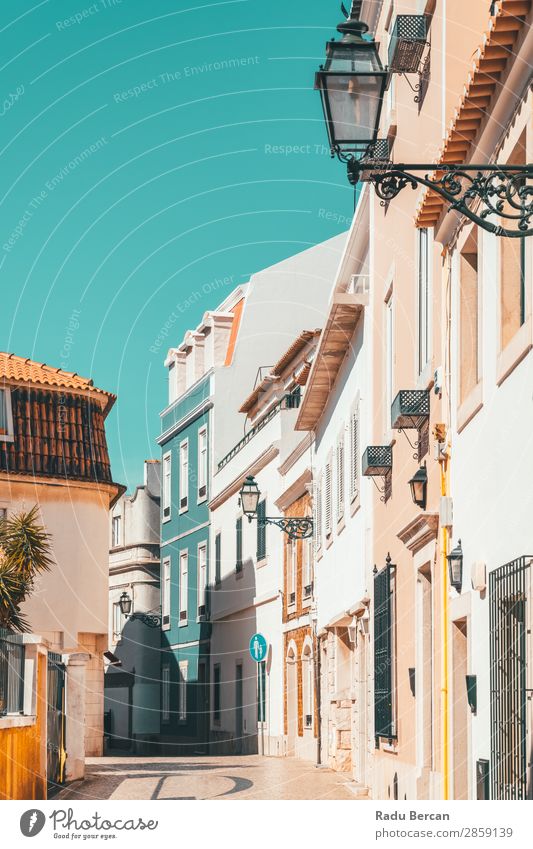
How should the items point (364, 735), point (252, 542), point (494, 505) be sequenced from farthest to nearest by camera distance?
1. point (252, 542)
2. point (364, 735)
3. point (494, 505)

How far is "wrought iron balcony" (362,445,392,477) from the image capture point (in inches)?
649

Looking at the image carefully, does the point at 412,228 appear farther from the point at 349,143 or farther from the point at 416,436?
the point at 349,143

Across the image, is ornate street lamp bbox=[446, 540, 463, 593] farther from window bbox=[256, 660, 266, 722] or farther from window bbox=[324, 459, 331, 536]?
window bbox=[256, 660, 266, 722]

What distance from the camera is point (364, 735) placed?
19750 millimetres

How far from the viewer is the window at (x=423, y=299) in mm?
13977

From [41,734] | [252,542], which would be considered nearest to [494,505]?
[41,734]

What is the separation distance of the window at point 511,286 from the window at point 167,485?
37009mm

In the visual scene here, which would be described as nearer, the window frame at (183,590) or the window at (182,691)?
the window at (182,691)

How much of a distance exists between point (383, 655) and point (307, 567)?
39.5 feet

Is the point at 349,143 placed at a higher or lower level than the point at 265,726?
higher

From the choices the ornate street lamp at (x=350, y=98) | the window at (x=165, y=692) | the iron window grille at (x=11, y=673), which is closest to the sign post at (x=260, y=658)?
the window at (x=165, y=692)

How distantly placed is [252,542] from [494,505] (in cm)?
2574

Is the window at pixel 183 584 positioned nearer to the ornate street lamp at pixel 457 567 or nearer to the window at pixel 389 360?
the window at pixel 389 360

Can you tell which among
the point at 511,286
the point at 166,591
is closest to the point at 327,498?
the point at 511,286
